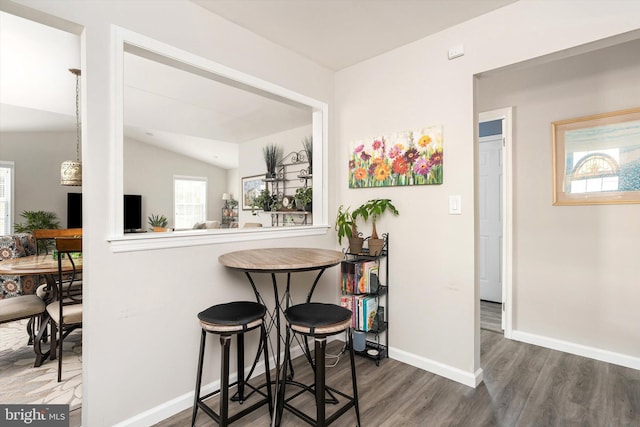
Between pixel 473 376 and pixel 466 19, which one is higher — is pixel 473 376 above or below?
below

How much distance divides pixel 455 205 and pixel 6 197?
24.5 feet

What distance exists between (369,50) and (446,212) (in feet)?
4.71

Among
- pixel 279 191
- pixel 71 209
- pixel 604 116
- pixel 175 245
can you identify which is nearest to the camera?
pixel 175 245

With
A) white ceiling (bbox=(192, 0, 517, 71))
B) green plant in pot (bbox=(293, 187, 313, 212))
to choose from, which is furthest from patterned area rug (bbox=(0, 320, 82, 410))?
green plant in pot (bbox=(293, 187, 313, 212))

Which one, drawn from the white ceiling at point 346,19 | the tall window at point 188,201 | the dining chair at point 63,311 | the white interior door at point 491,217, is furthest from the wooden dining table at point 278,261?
the tall window at point 188,201

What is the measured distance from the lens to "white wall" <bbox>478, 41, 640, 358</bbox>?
2.39 meters

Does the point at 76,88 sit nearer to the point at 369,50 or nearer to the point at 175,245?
the point at 175,245

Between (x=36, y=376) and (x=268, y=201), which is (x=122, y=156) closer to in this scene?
(x=36, y=376)

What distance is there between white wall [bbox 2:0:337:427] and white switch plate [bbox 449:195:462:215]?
1.56 meters

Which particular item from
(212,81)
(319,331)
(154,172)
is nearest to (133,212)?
(154,172)

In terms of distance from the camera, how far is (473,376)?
213 centimetres

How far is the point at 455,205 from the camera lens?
224 cm

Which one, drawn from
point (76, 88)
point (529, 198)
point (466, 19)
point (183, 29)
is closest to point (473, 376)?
point (529, 198)

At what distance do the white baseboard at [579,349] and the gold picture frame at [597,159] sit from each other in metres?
1.16
